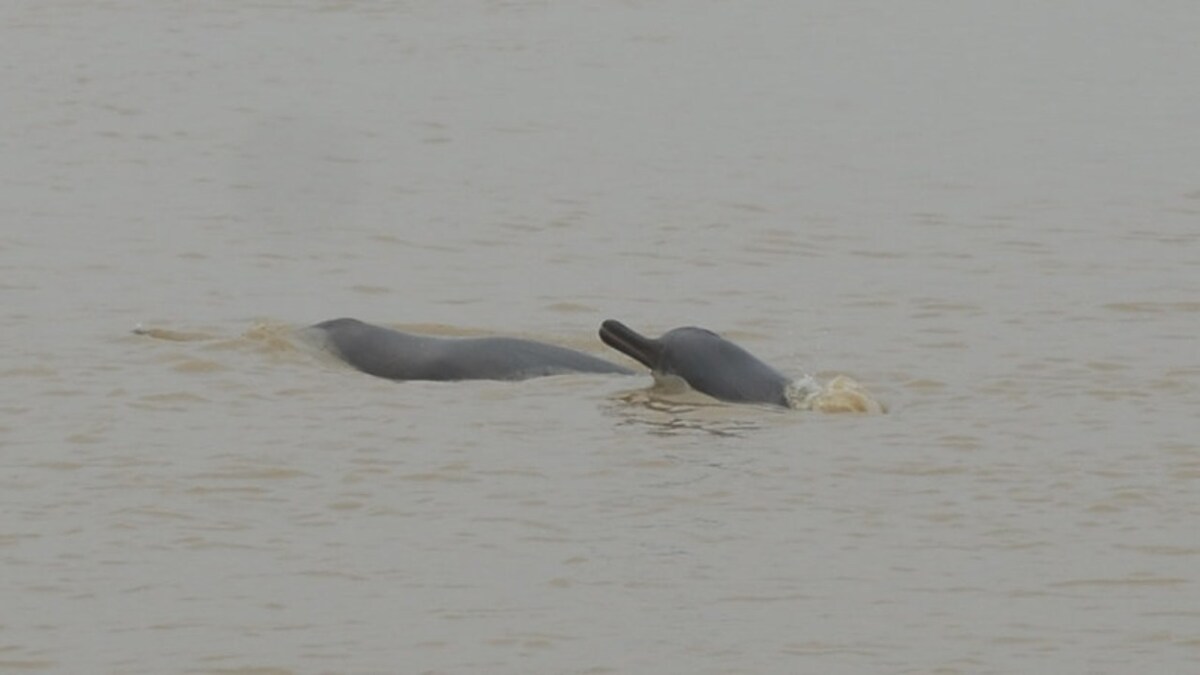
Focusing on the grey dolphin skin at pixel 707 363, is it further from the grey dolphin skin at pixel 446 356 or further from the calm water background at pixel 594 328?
the grey dolphin skin at pixel 446 356

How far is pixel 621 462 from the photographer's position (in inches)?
431

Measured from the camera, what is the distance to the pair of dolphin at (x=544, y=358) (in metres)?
12.0

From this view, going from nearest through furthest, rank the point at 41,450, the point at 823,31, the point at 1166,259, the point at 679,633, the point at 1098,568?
the point at 679,633
the point at 1098,568
the point at 41,450
the point at 1166,259
the point at 823,31

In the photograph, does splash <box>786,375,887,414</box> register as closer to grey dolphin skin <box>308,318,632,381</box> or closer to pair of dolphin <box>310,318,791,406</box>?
pair of dolphin <box>310,318,791,406</box>

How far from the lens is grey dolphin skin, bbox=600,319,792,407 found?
12.0 meters

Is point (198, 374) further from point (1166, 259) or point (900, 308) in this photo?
point (1166, 259)

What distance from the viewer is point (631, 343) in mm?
12133

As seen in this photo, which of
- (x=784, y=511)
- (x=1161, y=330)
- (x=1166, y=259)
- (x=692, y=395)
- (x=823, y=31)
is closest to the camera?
(x=784, y=511)

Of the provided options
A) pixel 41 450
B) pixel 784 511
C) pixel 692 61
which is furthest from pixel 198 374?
pixel 692 61

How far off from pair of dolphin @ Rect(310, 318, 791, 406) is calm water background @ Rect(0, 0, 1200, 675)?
0.14m

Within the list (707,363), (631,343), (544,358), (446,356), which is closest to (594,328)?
(544,358)

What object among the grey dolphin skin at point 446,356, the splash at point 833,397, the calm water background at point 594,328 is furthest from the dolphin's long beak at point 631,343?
the splash at point 833,397

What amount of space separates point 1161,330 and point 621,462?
3.81 meters

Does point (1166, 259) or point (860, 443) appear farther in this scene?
point (1166, 259)
